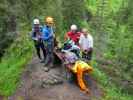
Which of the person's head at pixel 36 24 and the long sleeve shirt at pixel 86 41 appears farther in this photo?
the person's head at pixel 36 24

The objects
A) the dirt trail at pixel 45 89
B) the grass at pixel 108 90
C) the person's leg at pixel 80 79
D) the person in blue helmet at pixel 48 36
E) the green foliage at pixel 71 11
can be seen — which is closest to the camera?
the dirt trail at pixel 45 89

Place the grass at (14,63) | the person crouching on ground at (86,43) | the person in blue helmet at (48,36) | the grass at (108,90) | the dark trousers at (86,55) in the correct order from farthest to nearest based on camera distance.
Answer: the grass at (14,63), the dark trousers at (86,55), the person crouching on ground at (86,43), the person in blue helmet at (48,36), the grass at (108,90)

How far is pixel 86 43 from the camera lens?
15477mm

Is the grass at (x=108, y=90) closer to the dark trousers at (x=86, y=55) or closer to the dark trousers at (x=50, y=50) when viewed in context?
the dark trousers at (x=86, y=55)

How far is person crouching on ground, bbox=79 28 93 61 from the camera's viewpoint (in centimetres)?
1539

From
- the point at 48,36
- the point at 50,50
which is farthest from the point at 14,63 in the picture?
the point at 48,36

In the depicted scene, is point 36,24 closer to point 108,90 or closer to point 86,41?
point 86,41

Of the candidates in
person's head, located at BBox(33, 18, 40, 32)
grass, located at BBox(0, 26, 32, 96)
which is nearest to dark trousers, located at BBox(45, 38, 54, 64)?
person's head, located at BBox(33, 18, 40, 32)

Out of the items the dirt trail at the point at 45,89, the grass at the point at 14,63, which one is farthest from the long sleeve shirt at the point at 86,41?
the grass at the point at 14,63

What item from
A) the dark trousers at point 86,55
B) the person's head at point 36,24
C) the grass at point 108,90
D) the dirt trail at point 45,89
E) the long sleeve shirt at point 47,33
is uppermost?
the person's head at point 36,24

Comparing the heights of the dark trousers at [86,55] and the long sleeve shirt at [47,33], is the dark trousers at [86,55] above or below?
below

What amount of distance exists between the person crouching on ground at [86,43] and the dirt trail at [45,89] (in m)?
1.13

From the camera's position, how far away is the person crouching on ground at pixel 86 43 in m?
15.4

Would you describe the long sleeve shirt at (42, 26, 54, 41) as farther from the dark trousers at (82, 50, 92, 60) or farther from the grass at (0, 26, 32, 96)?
the grass at (0, 26, 32, 96)
